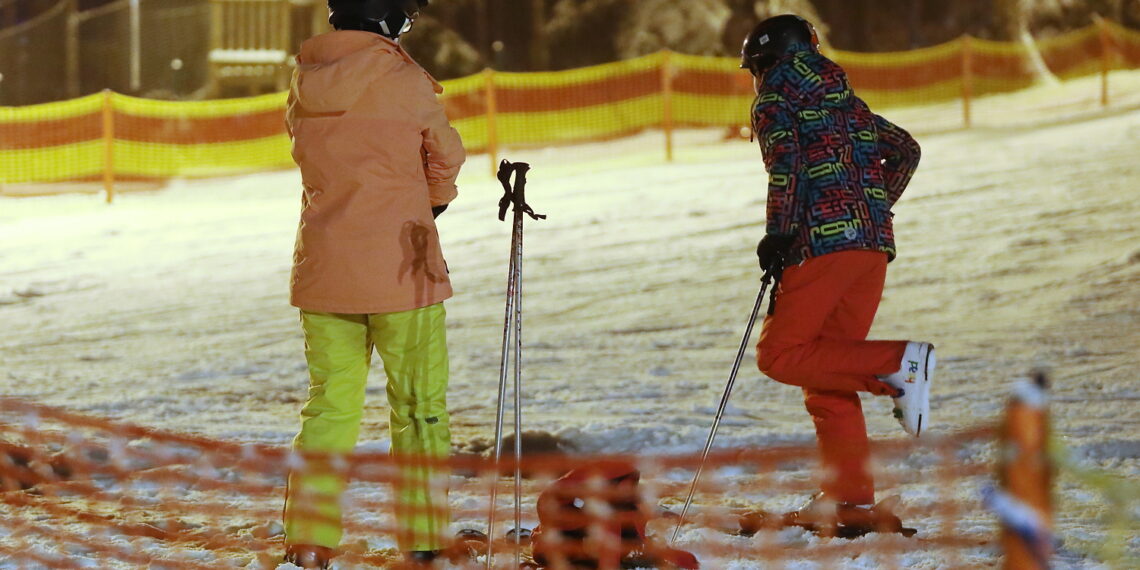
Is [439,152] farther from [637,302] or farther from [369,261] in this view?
[637,302]

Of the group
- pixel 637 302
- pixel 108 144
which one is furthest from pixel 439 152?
pixel 108 144

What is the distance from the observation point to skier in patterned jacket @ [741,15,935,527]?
12.9 feet

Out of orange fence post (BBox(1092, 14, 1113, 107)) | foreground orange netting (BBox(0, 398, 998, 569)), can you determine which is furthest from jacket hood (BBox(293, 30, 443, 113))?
orange fence post (BBox(1092, 14, 1113, 107))

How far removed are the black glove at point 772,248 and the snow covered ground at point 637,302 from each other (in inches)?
33.6

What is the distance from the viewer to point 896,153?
421 cm

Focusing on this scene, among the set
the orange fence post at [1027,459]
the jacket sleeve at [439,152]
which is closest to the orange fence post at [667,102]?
the jacket sleeve at [439,152]

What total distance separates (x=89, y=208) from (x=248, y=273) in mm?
3990

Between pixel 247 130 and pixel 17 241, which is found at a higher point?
pixel 247 130

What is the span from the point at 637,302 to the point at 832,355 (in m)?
4.82

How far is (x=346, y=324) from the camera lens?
3.69 metres

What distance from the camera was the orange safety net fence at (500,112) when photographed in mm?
14172

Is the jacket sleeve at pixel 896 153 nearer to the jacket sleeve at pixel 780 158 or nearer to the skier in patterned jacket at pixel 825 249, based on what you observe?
the skier in patterned jacket at pixel 825 249

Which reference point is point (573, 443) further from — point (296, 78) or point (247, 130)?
point (247, 130)

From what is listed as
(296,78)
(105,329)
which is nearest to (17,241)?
(105,329)
